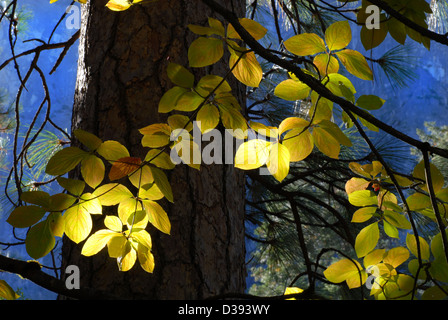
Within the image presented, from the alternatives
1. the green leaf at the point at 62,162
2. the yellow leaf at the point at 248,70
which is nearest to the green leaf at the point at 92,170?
the green leaf at the point at 62,162

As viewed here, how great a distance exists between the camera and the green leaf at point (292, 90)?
0.87ft

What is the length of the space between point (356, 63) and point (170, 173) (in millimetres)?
219

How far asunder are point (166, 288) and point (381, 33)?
0.28 meters

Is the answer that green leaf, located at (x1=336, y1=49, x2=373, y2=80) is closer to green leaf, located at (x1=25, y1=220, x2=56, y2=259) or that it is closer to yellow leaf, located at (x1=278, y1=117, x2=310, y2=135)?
yellow leaf, located at (x1=278, y1=117, x2=310, y2=135)

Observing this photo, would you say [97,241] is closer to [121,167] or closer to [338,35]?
[121,167]

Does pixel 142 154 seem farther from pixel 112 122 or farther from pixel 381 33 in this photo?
pixel 381 33

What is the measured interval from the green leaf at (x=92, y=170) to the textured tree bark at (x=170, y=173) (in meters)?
0.13

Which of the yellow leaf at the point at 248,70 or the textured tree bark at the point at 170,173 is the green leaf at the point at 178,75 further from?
the textured tree bark at the point at 170,173

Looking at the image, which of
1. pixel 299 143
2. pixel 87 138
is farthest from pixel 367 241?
pixel 87 138

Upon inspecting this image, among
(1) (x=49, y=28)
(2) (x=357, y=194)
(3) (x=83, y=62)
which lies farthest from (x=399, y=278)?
(1) (x=49, y=28)

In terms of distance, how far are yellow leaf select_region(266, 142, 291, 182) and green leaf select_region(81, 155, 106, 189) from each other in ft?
0.38

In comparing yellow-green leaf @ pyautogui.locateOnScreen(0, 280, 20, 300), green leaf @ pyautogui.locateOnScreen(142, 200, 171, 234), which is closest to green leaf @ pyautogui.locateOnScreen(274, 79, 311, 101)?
green leaf @ pyautogui.locateOnScreen(142, 200, 171, 234)

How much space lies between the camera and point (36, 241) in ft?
0.82

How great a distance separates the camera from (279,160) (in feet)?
0.79
